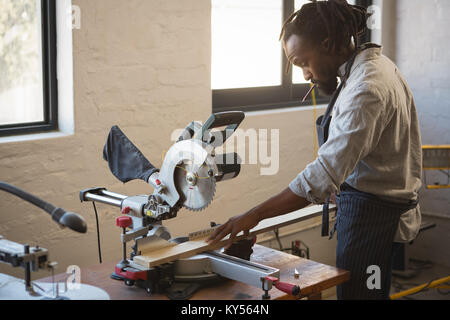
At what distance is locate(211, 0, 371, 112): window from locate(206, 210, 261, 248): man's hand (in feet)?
4.66

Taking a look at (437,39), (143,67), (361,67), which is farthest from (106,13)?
(437,39)

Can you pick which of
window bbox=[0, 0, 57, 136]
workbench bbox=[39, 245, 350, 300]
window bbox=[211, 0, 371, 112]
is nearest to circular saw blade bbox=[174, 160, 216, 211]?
workbench bbox=[39, 245, 350, 300]

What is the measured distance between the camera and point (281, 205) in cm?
174

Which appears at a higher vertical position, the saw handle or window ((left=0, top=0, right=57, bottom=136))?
window ((left=0, top=0, right=57, bottom=136))

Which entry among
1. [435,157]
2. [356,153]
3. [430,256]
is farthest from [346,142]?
[430,256]

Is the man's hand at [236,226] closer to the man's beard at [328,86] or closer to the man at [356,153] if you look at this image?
the man at [356,153]

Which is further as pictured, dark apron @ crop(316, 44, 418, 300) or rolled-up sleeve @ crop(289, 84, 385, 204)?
dark apron @ crop(316, 44, 418, 300)

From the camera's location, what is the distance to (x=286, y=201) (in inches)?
68.4

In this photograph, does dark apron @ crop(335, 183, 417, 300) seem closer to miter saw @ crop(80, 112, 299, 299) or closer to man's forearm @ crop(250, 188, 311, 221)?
man's forearm @ crop(250, 188, 311, 221)

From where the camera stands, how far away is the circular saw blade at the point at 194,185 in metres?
1.67

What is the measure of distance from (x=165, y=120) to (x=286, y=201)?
1.13 metres

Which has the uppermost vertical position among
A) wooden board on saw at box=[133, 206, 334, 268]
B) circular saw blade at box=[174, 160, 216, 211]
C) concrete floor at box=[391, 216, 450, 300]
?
circular saw blade at box=[174, 160, 216, 211]

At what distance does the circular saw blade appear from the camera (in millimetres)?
1670

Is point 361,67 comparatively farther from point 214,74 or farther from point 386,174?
point 214,74
